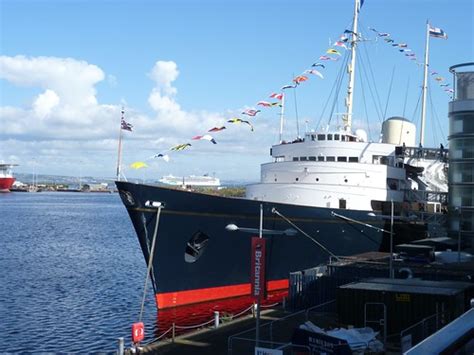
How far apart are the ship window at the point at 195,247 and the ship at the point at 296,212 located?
2.0 inches

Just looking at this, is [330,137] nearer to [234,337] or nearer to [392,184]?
[392,184]

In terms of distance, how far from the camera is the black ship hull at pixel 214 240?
2919 cm

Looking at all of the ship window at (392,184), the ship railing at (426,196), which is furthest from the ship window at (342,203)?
the ship railing at (426,196)

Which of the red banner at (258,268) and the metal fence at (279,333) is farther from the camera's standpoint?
the metal fence at (279,333)

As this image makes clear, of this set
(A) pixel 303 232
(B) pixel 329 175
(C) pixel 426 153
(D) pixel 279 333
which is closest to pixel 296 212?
(A) pixel 303 232

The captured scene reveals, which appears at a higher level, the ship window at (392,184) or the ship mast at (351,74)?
the ship mast at (351,74)

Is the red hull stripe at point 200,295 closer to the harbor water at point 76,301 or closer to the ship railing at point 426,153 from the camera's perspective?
the harbor water at point 76,301

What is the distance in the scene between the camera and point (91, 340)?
89.5 feet

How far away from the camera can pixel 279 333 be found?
73.5ft

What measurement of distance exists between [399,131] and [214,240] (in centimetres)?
2150

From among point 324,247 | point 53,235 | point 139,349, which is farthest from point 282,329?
point 53,235

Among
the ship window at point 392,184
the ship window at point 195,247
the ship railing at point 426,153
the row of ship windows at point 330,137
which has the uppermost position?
the row of ship windows at point 330,137

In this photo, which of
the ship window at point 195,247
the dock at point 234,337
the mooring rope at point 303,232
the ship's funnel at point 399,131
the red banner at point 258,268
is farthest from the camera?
the ship's funnel at point 399,131

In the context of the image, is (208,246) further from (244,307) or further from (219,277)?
(244,307)
